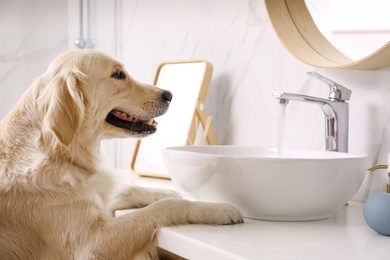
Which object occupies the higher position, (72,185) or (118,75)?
(118,75)

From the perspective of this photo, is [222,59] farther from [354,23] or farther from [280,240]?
[280,240]

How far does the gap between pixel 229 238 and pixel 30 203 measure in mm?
493

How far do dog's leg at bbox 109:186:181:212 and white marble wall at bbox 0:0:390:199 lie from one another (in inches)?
18.5

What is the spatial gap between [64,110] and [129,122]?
30 cm

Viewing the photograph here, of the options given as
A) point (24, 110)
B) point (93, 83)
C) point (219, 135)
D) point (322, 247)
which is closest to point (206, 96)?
point (219, 135)

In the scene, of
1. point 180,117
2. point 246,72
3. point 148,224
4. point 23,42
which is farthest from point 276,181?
point 23,42

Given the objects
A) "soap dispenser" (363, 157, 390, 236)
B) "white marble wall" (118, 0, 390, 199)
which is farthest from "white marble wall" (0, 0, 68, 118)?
"soap dispenser" (363, 157, 390, 236)

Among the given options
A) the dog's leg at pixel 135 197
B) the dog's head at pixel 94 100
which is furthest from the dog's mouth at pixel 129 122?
the dog's leg at pixel 135 197

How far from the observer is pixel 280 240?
1079 millimetres

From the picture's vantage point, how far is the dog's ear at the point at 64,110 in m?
1.33

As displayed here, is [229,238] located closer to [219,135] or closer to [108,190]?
[108,190]

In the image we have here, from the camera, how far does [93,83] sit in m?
1.51

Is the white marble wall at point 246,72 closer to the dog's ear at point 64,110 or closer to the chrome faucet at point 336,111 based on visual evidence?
the chrome faucet at point 336,111

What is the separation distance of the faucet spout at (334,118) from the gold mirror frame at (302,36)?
10cm
